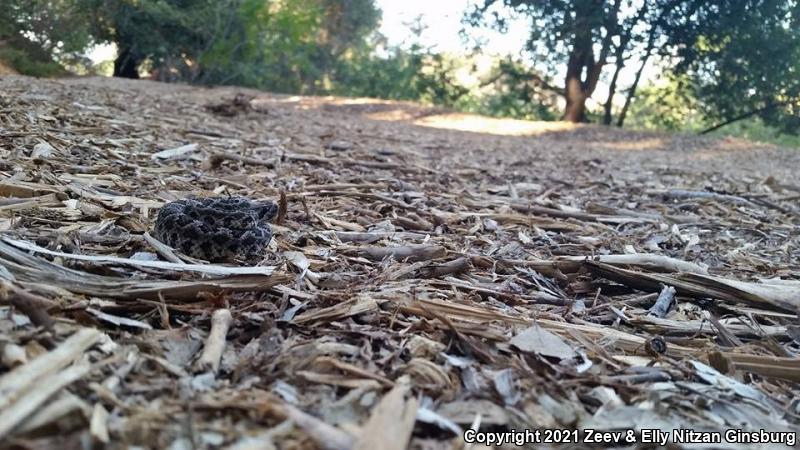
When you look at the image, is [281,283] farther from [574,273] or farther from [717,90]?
[717,90]

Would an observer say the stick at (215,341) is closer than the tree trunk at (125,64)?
Yes

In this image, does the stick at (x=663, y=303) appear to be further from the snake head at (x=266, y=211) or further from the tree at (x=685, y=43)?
the tree at (x=685, y=43)

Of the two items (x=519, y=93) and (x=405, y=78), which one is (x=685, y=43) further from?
(x=405, y=78)

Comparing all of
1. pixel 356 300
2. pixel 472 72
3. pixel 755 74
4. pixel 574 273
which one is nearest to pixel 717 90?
pixel 755 74

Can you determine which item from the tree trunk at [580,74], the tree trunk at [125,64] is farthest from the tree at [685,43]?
the tree trunk at [125,64]

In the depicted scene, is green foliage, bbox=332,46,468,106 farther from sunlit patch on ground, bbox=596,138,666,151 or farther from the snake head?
the snake head

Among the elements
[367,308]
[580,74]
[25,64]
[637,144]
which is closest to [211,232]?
→ [367,308]

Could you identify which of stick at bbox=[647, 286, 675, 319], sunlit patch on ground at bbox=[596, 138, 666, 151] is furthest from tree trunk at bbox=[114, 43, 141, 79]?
stick at bbox=[647, 286, 675, 319]
